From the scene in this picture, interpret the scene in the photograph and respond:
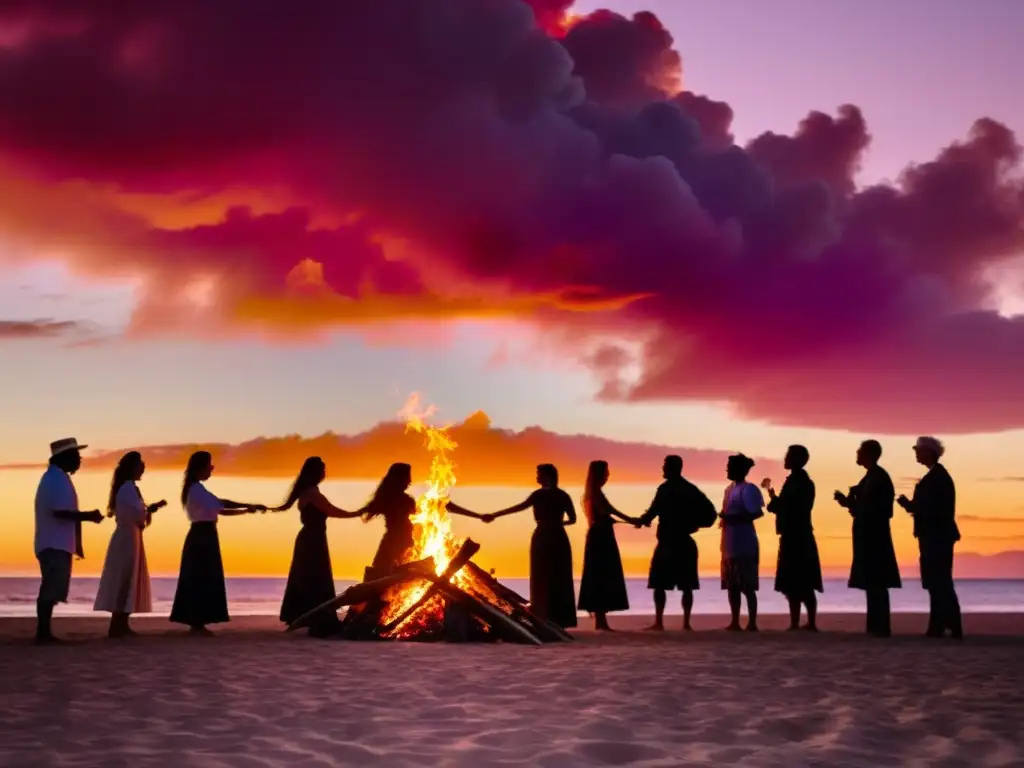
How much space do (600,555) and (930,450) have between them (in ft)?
16.4

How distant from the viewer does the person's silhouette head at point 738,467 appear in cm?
1730

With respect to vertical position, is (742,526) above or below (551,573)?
above

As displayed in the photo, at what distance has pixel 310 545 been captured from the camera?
1675 centimetres

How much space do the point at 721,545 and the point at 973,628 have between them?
544cm

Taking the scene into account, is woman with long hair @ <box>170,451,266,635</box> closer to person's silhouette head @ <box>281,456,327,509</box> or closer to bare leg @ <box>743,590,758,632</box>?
person's silhouette head @ <box>281,456,327,509</box>

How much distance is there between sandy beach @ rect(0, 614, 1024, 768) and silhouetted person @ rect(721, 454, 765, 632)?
2.90 metres

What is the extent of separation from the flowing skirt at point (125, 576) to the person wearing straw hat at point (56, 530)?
0.76 m

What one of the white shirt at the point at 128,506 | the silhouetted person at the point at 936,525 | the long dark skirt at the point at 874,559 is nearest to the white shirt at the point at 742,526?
the long dark skirt at the point at 874,559

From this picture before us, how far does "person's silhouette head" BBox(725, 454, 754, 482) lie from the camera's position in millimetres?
17297

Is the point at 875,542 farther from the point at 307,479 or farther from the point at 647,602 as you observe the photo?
the point at 647,602

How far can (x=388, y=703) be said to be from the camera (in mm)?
9117

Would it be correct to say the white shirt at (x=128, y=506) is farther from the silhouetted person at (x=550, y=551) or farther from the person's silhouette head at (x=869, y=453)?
the person's silhouette head at (x=869, y=453)

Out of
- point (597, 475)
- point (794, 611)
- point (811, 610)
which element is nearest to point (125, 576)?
point (597, 475)

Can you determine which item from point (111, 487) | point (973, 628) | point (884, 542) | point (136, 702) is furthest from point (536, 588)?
point (136, 702)
